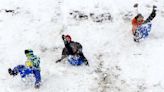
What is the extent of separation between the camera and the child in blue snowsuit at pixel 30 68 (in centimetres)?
1514

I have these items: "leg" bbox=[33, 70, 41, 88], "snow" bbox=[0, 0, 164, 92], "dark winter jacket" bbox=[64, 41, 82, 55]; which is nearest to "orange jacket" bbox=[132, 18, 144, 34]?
"snow" bbox=[0, 0, 164, 92]

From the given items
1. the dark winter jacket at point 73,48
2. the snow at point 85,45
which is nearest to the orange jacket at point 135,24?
the snow at point 85,45

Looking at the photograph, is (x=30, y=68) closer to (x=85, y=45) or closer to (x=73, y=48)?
(x=73, y=48)

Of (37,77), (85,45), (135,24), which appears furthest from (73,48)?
(135,24)

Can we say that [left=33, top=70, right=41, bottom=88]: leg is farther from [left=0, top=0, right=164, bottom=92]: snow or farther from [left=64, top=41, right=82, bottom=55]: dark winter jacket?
[left=64, top=41, right=82, bottom=55]: dark winter jacket

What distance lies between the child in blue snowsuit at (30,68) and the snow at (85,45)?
0.53 metres

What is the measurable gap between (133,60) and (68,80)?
243 cm

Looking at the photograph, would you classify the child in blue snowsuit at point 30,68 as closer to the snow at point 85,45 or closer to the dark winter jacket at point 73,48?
the snow at point 85,45

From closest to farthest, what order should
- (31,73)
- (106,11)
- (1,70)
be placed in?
(31,73) < (1,70) < (106,11)

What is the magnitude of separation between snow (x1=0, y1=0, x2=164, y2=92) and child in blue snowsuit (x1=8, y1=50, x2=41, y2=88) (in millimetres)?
527

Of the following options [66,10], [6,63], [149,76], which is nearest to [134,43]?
[149,76]

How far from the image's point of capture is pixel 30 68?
15.4 metres

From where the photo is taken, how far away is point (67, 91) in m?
15.6

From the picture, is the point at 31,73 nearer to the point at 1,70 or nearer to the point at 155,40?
the point at 1,70
